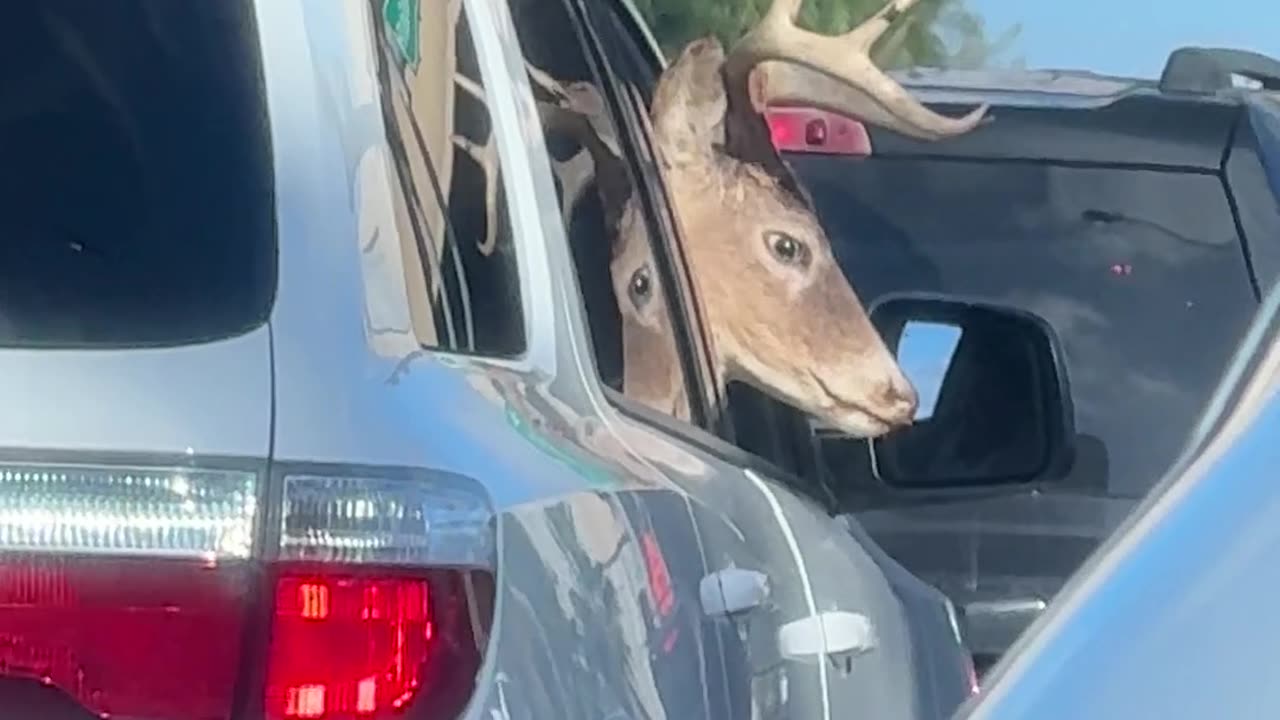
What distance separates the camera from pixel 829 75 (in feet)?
23.6

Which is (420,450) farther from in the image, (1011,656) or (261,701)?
(1011,656)

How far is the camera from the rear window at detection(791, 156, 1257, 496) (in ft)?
21.4

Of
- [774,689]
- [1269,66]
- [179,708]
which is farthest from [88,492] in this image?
[1269,66]

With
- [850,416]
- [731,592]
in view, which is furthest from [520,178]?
[850,416]

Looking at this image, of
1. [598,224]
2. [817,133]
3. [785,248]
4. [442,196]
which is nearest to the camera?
[442,196]

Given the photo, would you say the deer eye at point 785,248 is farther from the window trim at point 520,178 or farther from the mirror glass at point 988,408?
the window trim at point 520,178

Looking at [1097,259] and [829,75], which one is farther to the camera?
[829,75]

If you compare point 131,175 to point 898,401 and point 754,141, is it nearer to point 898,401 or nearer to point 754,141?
point 898,401

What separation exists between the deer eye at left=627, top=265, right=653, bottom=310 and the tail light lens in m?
1.73

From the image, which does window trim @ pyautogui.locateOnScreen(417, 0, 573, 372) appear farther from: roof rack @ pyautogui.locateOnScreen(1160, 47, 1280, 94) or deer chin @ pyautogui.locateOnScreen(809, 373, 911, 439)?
roof rack @ pyautogui.locateOnScreen(1160, 47, 1280, 94)

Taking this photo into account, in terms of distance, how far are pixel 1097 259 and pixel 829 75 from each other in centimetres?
89

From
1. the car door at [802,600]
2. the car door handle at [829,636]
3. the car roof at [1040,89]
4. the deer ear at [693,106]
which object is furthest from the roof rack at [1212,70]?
the car door handle at [829,636]

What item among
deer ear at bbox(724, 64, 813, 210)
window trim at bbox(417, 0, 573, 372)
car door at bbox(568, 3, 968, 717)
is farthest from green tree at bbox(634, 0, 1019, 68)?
window trim at bbox(417, 0, 573, 372)

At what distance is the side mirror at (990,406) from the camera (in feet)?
12.7
